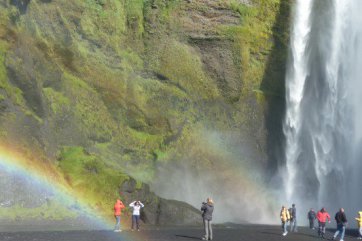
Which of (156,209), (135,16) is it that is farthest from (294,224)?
(135,16)

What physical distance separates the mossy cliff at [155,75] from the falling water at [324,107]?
68.2 inches

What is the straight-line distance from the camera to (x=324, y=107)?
52.4 meters

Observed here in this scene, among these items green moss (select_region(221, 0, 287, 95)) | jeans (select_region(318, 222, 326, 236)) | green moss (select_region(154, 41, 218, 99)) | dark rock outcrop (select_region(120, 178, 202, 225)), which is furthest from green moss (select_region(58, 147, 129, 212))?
green moss (select_region(221, 0, 287, 95))

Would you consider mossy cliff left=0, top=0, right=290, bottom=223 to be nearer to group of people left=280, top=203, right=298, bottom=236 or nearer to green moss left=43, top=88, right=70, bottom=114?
green moss left=43, top=88, right=70, bottom=114

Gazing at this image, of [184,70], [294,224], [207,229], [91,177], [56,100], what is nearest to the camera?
[207,229]

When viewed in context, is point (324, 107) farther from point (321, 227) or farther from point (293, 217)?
point (321, 227)

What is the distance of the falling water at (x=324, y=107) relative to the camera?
50.7 meters

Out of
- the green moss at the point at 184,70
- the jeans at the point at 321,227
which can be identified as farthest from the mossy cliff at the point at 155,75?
the jeans at the point at 321,227

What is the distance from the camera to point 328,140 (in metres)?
51.4

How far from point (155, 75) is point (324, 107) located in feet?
52.9

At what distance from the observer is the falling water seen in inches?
1997

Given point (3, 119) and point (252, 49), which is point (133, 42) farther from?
point (3, 119)

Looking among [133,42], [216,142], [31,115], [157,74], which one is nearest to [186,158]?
[216,142]

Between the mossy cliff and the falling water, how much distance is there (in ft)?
5.68
